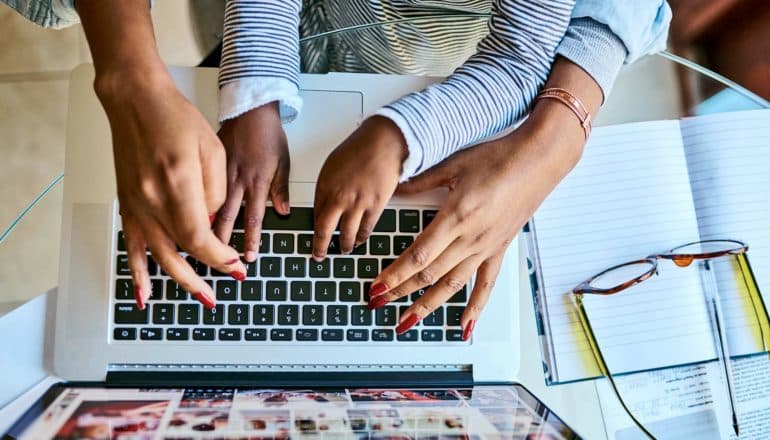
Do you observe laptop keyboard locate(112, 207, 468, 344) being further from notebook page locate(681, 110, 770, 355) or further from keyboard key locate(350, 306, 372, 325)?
notebook page locate(681, 110, 770, 355)

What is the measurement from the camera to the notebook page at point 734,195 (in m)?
0.66

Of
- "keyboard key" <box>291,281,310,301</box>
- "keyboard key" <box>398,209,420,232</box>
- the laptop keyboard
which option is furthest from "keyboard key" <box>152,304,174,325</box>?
"keyboard key" <box>398,209,420,232</box>

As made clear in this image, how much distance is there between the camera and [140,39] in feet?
1.51

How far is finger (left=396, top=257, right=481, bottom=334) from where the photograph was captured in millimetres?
521

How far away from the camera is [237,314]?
0.52 metres

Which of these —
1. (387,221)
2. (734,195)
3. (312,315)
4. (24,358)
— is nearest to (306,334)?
(312,315)

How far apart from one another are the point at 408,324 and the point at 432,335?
1.1 inches

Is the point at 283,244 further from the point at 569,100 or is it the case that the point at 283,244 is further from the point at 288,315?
the point at 569,100

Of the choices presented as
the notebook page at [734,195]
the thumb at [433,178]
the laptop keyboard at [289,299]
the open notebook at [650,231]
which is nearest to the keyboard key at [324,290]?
the laptop keyboard at [289,299]

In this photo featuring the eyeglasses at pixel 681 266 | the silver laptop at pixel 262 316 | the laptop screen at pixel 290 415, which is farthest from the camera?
the eyeglasses at pixel 681 266

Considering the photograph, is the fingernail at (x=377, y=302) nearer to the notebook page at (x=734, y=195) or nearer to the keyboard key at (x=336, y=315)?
the keyboard key at (x=336, y=315)

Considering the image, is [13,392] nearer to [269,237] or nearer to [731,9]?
[269,237]

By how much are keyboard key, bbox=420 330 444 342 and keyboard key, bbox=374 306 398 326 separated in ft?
0.09

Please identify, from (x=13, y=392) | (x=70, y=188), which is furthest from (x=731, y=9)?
(x=13, y=392)
